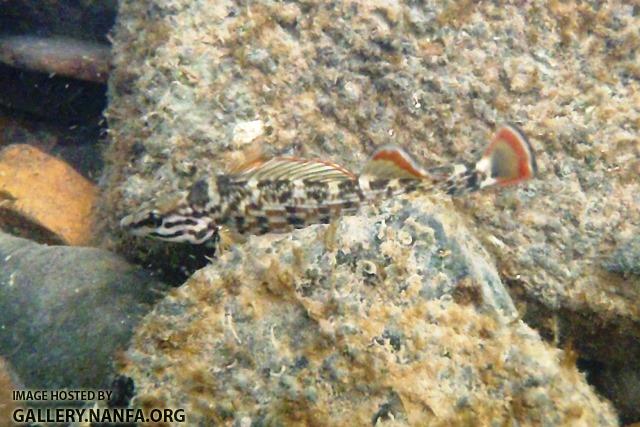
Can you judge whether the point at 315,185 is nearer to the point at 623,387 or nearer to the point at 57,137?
the point at 623,387

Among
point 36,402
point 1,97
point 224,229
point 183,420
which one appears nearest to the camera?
point 183,420

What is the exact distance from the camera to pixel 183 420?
84.7 inches

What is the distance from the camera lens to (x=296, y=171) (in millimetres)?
3662

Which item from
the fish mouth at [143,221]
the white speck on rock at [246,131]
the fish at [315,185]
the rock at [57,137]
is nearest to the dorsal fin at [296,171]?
the fish at [315,185]

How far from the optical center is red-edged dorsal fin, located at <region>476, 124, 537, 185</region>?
3676 mm

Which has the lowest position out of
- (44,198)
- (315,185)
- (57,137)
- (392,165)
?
(57,137)

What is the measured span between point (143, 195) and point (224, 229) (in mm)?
776

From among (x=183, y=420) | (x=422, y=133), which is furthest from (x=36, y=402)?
(x=422, y=133)

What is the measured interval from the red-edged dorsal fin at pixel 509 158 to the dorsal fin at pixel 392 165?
0.54 m

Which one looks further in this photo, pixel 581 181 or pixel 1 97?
pixel 1 97

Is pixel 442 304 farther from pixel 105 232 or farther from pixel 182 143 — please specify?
pixel 105 232

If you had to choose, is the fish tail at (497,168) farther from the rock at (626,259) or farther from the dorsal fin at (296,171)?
the rock at (626,259)

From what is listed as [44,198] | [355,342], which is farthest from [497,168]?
[44,198]

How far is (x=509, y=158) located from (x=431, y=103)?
82 centimetres
